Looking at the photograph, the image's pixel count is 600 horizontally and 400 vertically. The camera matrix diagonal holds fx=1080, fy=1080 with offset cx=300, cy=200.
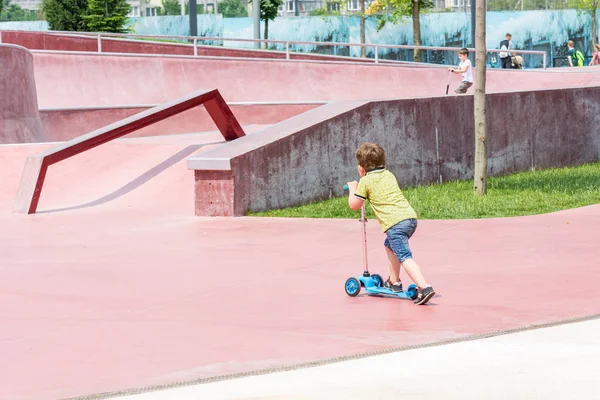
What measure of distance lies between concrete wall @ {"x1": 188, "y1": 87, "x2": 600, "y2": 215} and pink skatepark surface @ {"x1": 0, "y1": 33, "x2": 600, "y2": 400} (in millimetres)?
720

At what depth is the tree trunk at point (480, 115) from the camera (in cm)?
1465

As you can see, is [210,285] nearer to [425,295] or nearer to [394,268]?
[394,268]

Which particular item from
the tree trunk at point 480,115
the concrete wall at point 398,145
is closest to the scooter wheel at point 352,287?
the concrete wall at point 398,145

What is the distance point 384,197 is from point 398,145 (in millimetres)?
8015

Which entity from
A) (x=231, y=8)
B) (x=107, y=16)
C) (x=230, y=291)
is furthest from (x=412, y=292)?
(x=231, y=8)

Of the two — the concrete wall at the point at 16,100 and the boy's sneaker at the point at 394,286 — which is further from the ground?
the concrete wall at the point at 16,100

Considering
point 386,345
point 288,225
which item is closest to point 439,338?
point 386,345

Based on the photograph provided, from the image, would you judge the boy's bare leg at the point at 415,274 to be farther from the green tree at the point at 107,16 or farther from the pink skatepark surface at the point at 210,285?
the green tree at the point at 107,16

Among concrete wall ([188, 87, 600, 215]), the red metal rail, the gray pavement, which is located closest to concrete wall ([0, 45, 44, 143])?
the red metal rail

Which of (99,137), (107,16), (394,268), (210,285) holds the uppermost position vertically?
(107,16)

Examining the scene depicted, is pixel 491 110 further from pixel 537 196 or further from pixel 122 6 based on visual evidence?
pixel 122 6

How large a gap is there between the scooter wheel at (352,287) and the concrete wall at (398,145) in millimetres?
5088

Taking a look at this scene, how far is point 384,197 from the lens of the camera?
791cm

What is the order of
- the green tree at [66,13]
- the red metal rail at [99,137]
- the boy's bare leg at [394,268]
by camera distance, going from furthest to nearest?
the green tree at [66,13]
the red metal rail at [99,137]
the boy's bare leg at [394,268]
